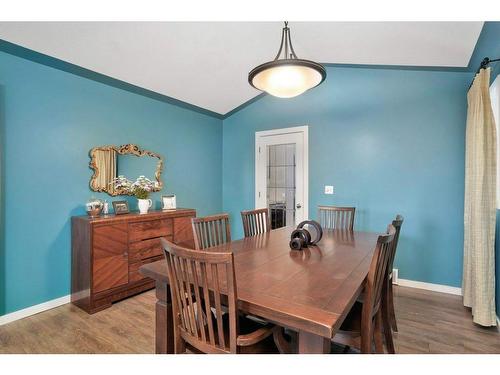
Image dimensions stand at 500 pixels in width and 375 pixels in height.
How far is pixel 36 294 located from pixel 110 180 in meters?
1.28

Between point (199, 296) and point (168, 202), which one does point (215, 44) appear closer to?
point (168, 202)

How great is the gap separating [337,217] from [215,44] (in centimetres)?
225

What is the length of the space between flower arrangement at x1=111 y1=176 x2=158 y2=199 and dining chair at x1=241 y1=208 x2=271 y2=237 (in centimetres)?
125

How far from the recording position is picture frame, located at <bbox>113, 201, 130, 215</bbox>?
2.87 metres

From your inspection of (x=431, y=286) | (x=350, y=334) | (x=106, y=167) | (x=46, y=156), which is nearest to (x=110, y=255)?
(x=106, y=167)

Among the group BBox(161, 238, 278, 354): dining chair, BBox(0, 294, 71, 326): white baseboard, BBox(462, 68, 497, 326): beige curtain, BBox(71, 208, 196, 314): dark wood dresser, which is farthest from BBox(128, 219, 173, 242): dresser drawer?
BBox(462, 68, 497, 326): beige curtain

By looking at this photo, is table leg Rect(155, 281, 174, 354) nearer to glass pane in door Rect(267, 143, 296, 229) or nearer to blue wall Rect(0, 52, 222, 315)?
blue wall Rect(0, 52, 222, 315)

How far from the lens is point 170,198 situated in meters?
3.50

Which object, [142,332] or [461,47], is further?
[461,47]

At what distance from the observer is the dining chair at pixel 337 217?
2857mm
